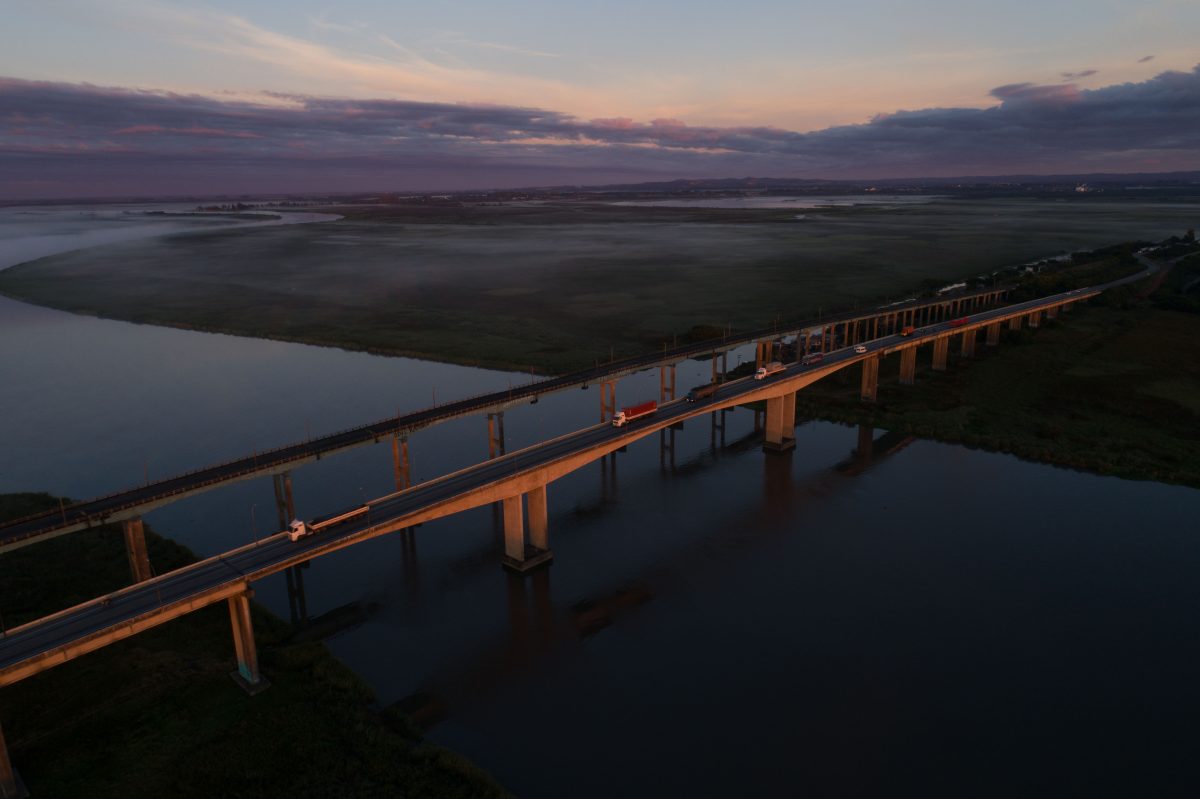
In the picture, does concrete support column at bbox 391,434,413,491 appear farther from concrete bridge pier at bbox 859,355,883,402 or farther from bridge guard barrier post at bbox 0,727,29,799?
concrete bridge pier at bbox 859,355,883,402

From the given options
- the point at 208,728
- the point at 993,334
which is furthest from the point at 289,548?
the point at 993,334

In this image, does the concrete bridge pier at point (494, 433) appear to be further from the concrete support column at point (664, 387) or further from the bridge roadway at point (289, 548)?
the concrete support column at point (664, 387)

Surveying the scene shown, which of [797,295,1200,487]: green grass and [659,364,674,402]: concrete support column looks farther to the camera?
[659,364,674,402]: concrete support column

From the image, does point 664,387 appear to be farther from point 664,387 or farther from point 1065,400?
point 1065,400

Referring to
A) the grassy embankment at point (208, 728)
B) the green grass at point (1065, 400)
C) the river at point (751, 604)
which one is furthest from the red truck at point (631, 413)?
the green grass at point (1065, 400)

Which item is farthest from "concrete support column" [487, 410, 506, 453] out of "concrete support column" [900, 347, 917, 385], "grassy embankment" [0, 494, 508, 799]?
"concrete support column" [900, 347, 917, 385]

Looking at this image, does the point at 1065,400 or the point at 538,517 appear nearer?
the point at 538,517
